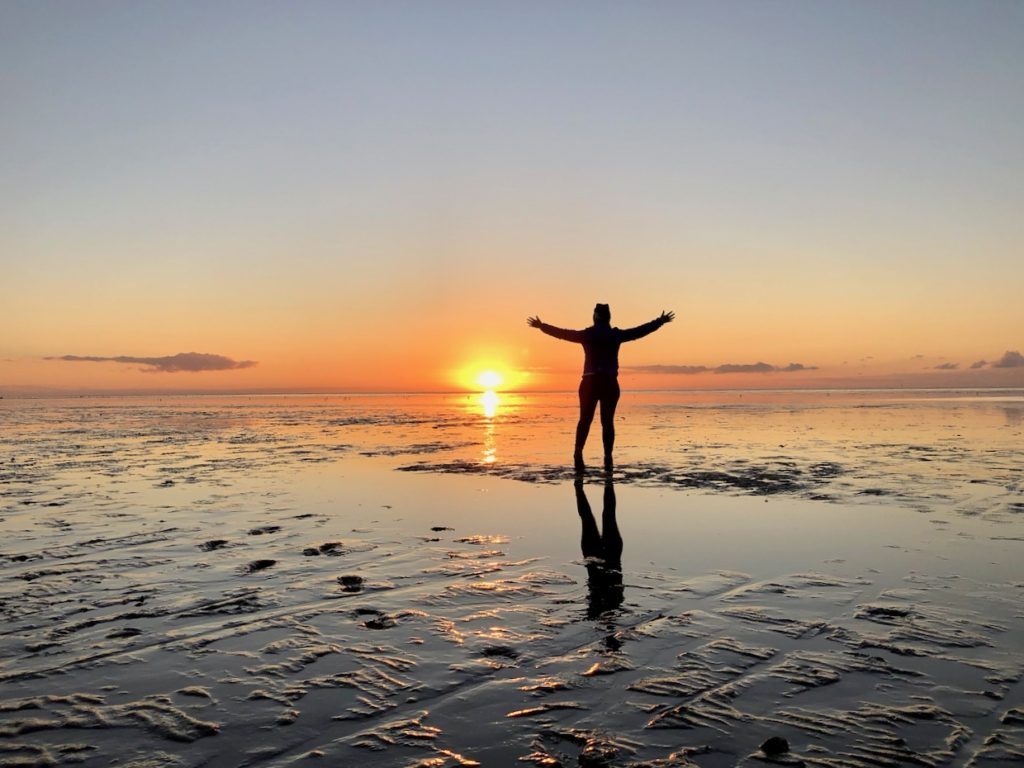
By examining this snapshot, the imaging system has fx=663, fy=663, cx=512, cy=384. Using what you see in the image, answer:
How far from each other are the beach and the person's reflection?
0.13ft

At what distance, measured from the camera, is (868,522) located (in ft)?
26.6

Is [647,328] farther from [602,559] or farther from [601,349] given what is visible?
[602,559]

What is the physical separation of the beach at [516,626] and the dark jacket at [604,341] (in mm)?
3712

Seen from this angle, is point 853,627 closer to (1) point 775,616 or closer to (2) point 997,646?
(1) point 775,616

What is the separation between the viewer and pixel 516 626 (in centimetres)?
459

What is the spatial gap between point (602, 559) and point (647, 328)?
8.53 metres

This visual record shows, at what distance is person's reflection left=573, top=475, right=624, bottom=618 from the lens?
5.16 metres

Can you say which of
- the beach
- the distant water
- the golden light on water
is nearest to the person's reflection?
the beach

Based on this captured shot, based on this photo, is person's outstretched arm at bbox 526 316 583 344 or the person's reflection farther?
person's outstretched arm at bbox 526 316 583 344

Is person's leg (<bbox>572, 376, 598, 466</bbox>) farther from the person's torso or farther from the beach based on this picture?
the beach

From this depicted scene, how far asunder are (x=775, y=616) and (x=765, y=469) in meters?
9.07

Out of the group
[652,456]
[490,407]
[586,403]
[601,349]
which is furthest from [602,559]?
[490,407]

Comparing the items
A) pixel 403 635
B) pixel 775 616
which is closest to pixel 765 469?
pixel 775 616

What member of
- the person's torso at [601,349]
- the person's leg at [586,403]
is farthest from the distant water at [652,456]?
the person's torso at [601,349]
